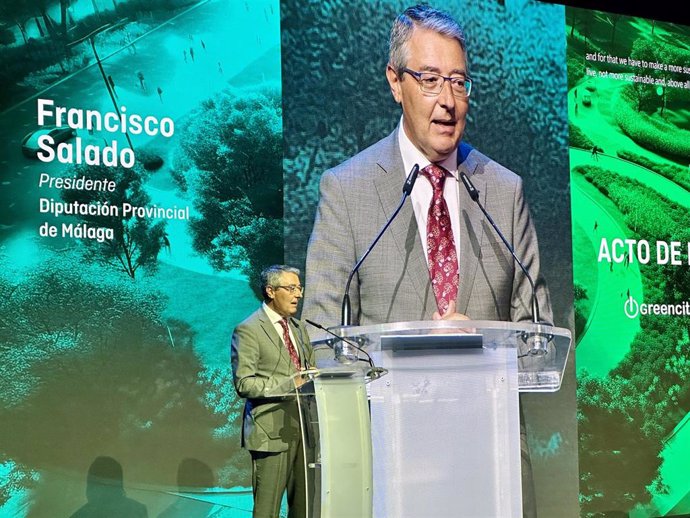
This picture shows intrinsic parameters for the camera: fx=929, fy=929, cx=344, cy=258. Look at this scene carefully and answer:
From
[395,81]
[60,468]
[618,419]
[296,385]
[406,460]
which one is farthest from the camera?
[618,419]

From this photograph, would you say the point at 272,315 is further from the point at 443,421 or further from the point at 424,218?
the point at 443,421

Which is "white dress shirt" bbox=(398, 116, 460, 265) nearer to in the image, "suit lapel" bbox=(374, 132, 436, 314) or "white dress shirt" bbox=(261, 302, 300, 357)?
"suit lapel" bbox=(374, 132, 436, 314)

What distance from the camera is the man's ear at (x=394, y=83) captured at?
489 centimetres

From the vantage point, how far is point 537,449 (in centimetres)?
518

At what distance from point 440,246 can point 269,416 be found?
57.5 inches

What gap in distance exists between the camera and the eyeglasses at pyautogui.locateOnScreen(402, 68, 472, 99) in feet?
15.2

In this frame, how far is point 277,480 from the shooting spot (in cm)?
355

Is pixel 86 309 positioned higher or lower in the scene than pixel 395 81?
lower

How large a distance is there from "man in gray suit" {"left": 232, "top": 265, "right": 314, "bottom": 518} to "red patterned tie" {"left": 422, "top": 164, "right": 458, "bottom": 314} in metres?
1.01

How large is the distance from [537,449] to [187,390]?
1995 mm

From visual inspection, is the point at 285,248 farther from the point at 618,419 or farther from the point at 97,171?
the point at 618,419

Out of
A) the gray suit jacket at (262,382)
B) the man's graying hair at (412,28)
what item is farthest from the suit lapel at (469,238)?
the gray suit jacket at (262,382)

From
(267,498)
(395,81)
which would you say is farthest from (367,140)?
(267,498)

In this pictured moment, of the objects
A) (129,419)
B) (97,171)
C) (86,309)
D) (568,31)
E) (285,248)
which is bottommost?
(129,419)
